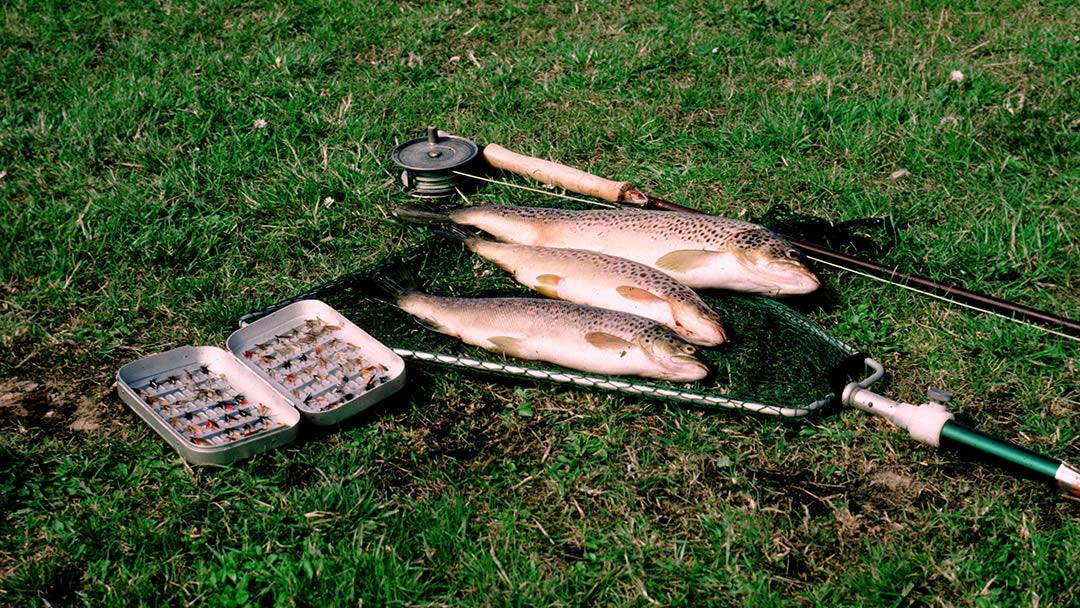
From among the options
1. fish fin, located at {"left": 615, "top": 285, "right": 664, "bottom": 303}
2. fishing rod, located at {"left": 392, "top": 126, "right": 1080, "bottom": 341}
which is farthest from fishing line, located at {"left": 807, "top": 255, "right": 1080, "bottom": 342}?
fish fin, located at {"left": 615, "top": 285, "right": 664, "bottom": 303}

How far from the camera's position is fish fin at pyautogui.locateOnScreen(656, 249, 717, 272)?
4410mm

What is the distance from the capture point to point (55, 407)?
13.2 ft

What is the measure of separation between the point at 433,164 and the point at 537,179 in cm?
64

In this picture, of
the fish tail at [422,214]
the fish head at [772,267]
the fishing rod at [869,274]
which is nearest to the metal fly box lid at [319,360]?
the fish tail at [422,214]

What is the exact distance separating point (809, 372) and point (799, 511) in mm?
710

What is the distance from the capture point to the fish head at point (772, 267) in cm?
430

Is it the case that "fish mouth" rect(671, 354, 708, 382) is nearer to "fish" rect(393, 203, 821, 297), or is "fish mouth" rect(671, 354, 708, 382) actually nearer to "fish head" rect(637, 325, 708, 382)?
"fish head" rect(637, 325, 708, 382)

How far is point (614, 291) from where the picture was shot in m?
4.30

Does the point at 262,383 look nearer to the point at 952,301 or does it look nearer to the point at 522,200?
the point at 522,200

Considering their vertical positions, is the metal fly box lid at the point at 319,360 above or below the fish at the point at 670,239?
below

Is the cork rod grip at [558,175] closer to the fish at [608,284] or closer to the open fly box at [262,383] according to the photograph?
the fish at [608,284]

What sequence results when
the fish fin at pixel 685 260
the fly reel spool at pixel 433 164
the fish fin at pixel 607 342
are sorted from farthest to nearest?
the fly reel spool at pixel 433 164 → the fish fin at pixel 685 260 → the fish fin at pixel 607 342

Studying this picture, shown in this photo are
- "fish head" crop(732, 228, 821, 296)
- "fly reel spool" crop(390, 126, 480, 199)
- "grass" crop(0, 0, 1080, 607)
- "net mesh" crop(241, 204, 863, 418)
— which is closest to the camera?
"grass" crop(0, 0, 1080, 607)

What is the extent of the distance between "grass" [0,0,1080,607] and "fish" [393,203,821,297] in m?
0.37
